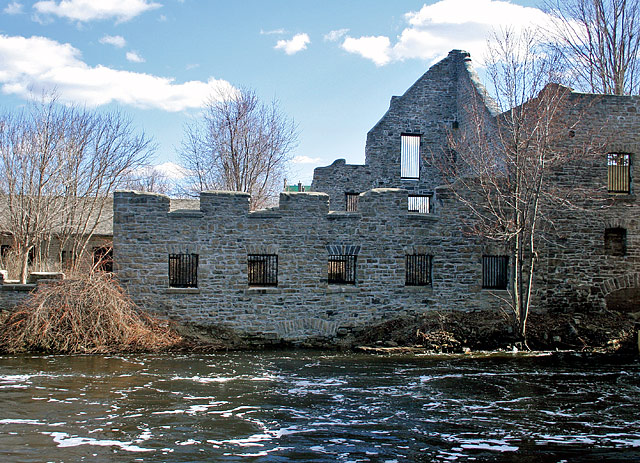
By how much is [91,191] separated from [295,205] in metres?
9.81

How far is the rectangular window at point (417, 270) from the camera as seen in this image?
16547 millimetres

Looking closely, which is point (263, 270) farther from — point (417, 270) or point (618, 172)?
point (618, 172)

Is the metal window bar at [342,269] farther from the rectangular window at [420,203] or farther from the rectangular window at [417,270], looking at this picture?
the rectangular window at [420,203]

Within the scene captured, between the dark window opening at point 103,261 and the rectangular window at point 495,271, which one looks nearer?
the dark window opening at point 103,261

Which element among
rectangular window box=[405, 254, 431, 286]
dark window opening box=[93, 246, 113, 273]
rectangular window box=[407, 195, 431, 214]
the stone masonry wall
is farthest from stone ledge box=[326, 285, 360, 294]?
rectangular window box=[407, 195, 431, 214]

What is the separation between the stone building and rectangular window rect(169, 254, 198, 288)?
27mm

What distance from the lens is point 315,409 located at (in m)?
9.50

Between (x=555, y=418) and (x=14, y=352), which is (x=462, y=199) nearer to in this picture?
(x=555, y=418)

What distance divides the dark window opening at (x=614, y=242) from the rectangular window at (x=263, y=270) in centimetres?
965

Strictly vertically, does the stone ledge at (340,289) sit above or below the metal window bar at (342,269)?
below

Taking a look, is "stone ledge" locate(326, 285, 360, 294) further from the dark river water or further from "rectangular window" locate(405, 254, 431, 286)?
the dark river water

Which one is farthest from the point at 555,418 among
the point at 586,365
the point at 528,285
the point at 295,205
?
the point at 295,205

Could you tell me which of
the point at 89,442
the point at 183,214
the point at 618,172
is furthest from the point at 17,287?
the point at 618,172

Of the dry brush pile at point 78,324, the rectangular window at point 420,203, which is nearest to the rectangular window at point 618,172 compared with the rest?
the rectangular window at point 420,203
